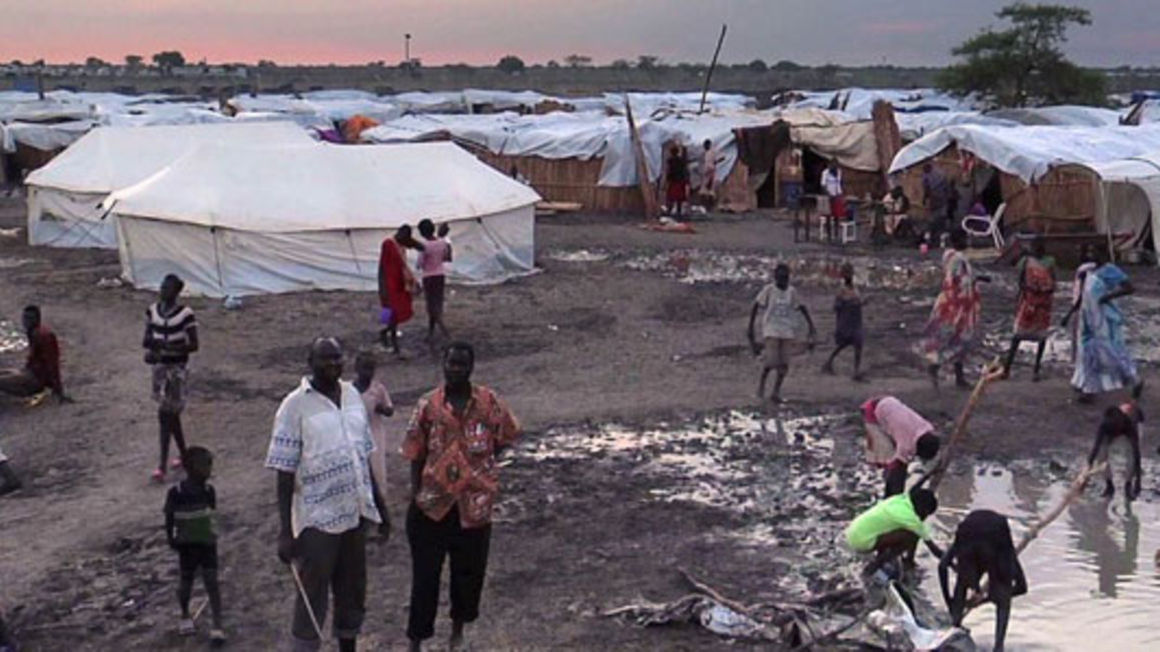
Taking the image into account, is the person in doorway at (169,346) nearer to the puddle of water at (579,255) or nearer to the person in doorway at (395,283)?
the person in doorway at (395,283)

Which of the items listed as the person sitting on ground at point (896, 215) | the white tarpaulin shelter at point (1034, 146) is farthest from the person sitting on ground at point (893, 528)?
the person sitting on ground at point (896, 215)

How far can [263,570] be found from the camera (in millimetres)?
7016

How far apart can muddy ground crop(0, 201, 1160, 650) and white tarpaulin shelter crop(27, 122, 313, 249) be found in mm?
4907

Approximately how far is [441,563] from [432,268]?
773 cm

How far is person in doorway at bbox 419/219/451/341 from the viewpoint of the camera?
1302 centimetres

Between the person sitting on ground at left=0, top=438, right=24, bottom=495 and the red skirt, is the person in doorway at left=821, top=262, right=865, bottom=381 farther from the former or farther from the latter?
the red skirt

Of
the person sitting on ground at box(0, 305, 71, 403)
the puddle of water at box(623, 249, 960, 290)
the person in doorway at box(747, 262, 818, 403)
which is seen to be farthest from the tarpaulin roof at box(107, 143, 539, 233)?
the person in doorway at box(747, 262, 818, 403)

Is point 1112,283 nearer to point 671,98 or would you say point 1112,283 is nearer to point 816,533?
point 816,533

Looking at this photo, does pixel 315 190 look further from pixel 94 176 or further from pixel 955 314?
pixel 955 314

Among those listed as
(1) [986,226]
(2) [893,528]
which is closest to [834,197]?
(1) [986,226]

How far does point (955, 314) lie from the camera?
1091 cm

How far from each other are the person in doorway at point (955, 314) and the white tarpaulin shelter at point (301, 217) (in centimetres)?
821

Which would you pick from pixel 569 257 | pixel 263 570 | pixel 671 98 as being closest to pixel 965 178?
pixel 569 257

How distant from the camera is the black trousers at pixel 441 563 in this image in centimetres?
541
